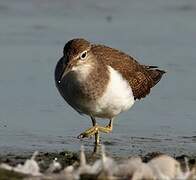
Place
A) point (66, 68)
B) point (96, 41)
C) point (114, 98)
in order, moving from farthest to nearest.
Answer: point (96, 41)
point (114, 98)
point (66, 68)

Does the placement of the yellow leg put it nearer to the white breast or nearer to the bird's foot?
the bird's foot

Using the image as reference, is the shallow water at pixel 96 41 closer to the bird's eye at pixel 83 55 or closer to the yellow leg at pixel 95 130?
the yellow leg at pixel 95 130

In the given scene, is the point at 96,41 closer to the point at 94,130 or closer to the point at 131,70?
the point at 131,70

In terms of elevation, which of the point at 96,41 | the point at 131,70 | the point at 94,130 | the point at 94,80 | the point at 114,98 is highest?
the point at 96,41

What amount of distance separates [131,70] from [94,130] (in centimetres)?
84

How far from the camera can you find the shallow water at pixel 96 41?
9.91 metres

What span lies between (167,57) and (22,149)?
449cm

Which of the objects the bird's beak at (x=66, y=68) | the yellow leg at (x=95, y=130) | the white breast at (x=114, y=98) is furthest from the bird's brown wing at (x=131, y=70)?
the bird's beak at (x=66, y=68)

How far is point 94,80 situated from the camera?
9438 mm

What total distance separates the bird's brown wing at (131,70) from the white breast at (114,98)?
0.45ft

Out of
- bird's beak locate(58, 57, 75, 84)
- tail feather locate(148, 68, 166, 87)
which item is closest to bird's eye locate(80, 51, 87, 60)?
bird's beak locate(58, 57, 75, 84)

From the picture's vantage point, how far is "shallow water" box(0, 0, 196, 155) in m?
9.91

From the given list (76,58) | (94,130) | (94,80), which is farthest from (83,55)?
(94,130)

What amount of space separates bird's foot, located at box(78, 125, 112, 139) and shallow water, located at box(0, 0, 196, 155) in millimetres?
97
